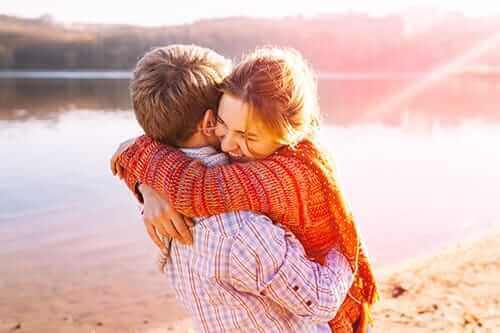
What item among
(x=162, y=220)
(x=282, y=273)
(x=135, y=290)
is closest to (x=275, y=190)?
(x=282, y=273)

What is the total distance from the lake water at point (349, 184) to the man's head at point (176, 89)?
5096 millimetres

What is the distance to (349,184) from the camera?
1018 centimetres

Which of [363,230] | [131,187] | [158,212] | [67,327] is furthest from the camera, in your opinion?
[363,230]

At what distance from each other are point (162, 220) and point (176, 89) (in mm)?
337

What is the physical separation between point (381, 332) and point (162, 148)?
316cm

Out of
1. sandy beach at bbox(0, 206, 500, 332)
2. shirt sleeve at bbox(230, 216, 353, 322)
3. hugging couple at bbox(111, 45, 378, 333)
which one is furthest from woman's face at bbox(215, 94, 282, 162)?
sandy beach at bbox(0, 206, 500, 332)

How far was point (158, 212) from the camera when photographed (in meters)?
1.68

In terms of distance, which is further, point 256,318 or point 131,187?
point 131,187

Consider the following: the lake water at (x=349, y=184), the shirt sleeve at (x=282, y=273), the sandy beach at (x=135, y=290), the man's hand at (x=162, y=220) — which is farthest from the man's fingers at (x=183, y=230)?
the lake water at (x=349, y=184)

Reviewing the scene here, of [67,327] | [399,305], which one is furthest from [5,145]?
[399,305]

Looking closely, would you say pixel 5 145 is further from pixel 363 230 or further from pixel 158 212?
pixel 158 212

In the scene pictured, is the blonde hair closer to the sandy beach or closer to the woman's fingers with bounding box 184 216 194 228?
the woman's fingers with bounding box 184 216 194 228

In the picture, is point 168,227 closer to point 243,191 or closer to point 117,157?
point 243,191

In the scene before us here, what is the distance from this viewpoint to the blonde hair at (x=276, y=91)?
5.13 ft
